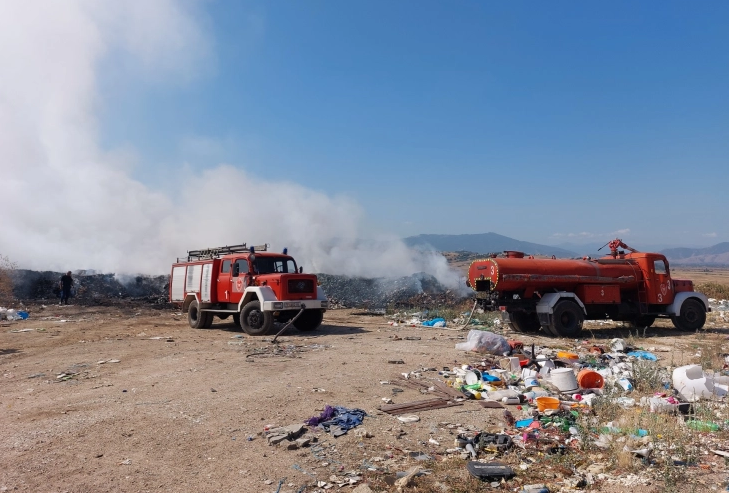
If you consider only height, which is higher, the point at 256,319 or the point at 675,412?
the point at 256,319

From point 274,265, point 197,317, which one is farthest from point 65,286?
point 274,265

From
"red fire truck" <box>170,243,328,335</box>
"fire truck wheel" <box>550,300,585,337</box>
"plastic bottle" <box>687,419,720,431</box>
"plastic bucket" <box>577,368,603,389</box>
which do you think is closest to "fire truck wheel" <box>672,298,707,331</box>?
"fire truck wheel" <box>550,300,585,337</box>

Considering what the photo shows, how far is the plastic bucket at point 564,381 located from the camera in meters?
6.75

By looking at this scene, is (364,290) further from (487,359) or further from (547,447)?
(547,447)

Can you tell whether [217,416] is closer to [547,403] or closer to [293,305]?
[547,403]

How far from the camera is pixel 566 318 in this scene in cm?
1295


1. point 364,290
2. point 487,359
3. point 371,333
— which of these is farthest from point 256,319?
point 364,290

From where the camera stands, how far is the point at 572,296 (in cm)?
1299

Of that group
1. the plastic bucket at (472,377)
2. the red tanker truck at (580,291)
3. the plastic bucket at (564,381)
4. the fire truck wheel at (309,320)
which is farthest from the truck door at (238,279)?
the plastic bucket at (564,381)

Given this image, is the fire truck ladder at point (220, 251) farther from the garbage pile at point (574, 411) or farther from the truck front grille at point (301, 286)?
the garbage pile at point (574, 411)

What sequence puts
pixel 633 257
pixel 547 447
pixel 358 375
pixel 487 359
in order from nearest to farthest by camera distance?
1. pixel 547 447
2. pixel 358 375
3. pixel 487 359
4. pixel 633 257

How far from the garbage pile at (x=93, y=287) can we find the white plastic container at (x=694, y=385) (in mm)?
20984

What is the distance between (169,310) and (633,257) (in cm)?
1718

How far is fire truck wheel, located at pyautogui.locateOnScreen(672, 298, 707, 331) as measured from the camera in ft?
46.4
